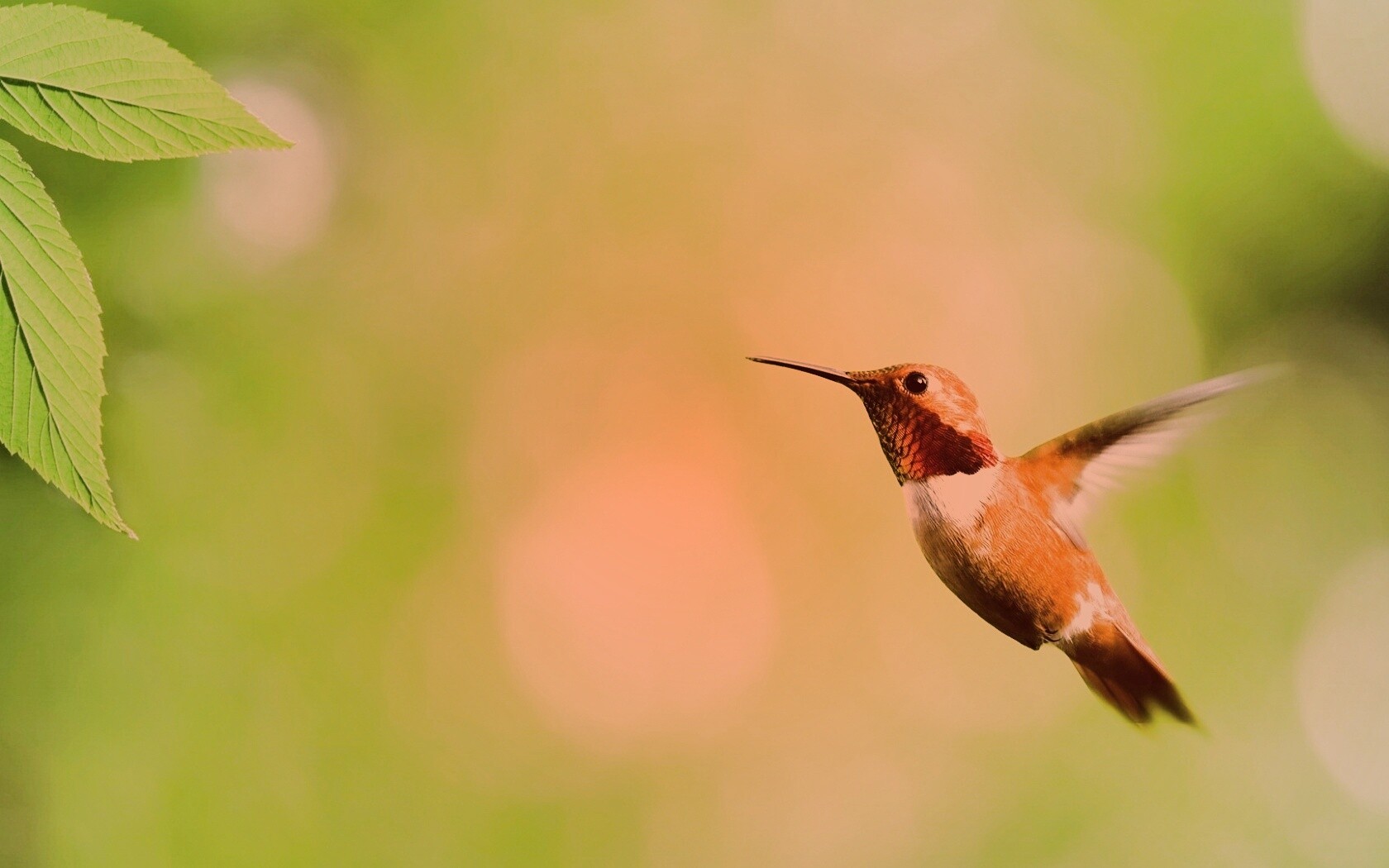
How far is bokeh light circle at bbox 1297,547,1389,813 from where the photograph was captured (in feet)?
3.06

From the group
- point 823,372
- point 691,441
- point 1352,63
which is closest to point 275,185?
point 691,441

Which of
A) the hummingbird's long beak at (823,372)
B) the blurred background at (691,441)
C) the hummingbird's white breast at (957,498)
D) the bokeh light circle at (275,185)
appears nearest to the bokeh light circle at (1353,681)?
the blurred background at (691,441)

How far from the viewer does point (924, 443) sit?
0.81 metres

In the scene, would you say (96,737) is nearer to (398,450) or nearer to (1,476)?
(1,476)

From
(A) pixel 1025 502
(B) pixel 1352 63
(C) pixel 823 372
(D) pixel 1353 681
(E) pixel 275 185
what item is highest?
(B) pixel 1352 63

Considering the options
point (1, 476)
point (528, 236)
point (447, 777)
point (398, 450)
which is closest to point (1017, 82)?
point (528, 236)

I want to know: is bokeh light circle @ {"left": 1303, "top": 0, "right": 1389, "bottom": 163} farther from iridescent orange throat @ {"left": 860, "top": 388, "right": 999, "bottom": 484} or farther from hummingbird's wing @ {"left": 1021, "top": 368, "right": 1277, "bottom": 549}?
iridescent orange throat @ {"left": 860, "top": 388, "right": 999, "bottom": 484}

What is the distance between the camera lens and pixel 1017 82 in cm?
98

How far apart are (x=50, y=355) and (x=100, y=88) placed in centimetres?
19

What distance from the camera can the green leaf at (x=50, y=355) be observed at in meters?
0.56

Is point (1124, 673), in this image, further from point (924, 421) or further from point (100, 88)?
point (100, 88)

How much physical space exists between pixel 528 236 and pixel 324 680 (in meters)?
0.60

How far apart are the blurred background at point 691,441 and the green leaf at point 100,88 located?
43cm

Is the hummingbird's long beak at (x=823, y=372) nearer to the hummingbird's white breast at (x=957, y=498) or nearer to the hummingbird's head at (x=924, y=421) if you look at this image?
the hummingbird's head at (x=924, y=421)
